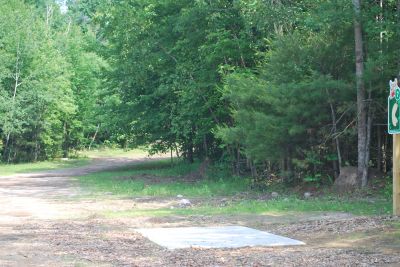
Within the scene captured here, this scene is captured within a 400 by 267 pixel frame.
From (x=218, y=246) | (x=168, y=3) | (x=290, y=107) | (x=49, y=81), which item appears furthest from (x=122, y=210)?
(x=49, y=81)

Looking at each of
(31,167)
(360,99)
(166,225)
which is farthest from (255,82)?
(31,167)

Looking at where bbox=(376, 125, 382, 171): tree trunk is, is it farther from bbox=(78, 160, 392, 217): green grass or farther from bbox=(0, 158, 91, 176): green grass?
bbox=(0, 158, 91, 176): green grass

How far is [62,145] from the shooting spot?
53.1 meters

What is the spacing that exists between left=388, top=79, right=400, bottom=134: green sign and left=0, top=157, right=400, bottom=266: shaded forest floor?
1.81m

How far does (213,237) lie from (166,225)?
212 cm

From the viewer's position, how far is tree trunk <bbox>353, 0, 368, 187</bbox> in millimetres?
16266

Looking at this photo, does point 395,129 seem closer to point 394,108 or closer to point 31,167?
point 394,108

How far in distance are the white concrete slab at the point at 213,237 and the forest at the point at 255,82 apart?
6.78m

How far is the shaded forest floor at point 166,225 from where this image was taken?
782 centimetres

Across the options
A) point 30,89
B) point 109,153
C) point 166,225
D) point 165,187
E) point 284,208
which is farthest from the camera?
point 109,153

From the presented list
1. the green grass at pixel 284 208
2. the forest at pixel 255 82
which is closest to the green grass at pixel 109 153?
the forest at pixel 255 82

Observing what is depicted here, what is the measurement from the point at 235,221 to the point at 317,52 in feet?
24.0

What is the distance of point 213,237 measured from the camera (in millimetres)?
9883

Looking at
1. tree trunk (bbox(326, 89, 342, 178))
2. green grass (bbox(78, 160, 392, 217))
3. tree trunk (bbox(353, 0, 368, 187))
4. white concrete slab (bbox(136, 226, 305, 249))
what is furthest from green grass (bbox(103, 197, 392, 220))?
white concrete slab (bbox(136, 226, 305, 249))
